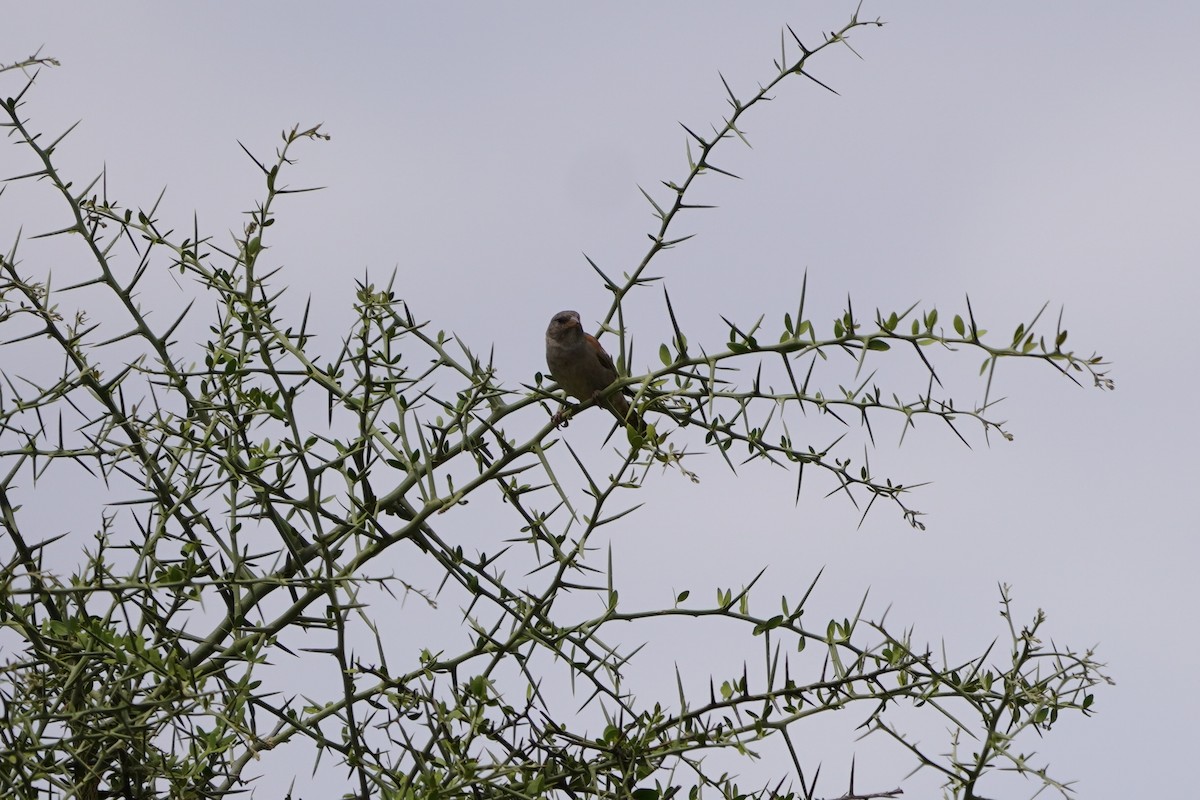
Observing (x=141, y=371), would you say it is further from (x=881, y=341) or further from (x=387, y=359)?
(x=881, y=341)

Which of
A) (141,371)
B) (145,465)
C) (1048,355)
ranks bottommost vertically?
(1048,355)

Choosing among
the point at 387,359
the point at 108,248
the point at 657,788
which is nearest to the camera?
the point at 657,788

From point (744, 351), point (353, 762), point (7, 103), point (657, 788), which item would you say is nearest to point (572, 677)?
point (657, 788)

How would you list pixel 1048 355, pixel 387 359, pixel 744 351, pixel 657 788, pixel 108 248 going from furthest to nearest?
1. pixel 108 248
2. pixel 387 359
3. pixel 657 788
4. pixel 744 351
5. pixel 1048 355

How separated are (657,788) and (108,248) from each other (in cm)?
230

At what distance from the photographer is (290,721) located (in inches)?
135

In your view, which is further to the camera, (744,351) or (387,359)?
(387,359)

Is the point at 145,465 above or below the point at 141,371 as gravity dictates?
below

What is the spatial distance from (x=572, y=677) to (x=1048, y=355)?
1455mm

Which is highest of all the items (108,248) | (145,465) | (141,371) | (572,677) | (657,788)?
(108,248)

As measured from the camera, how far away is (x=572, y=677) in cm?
354

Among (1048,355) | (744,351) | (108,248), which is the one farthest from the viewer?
(108,248)

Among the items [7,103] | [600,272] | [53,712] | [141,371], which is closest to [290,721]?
[53,712]

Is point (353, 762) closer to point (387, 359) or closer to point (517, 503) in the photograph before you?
point (517, 503)
